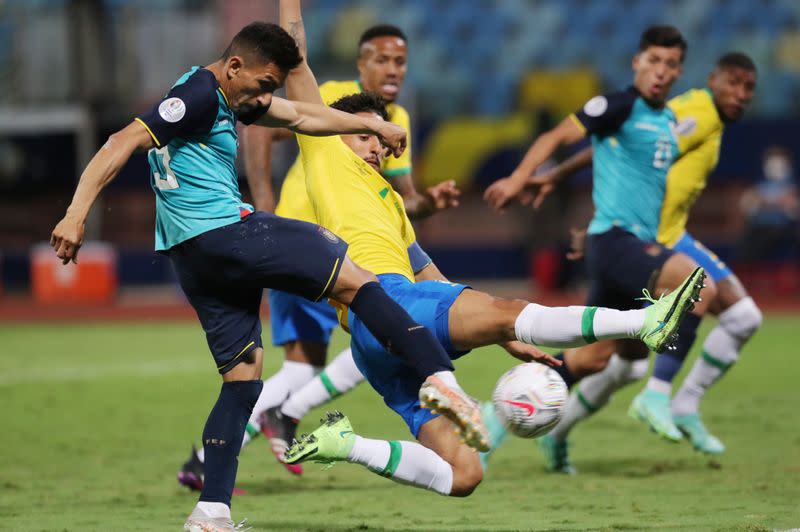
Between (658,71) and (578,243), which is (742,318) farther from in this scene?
(658,71)

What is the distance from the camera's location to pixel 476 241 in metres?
21.4

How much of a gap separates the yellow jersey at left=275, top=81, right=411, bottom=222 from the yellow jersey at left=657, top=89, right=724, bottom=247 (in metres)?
1.81

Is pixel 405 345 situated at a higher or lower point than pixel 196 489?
higher

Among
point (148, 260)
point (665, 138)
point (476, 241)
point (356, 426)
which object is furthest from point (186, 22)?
point (665, 138)

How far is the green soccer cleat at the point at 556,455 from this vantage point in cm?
694

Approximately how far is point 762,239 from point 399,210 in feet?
48.8

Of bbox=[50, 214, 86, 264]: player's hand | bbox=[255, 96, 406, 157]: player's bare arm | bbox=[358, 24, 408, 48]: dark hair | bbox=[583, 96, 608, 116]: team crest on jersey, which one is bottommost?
bbox=[50, 214, 86, 264]: player's hand

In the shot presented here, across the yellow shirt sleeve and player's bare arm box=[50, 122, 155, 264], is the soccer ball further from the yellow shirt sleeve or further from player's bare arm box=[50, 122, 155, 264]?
the yellow shirt sleeve

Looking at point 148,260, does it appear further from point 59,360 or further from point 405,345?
point 405,345

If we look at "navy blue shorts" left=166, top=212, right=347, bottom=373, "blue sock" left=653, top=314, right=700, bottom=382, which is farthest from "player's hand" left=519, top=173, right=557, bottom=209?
"navy blue shorts" left=166, top=212, right=347, bottom=373

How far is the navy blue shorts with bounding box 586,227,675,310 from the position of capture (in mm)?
6785

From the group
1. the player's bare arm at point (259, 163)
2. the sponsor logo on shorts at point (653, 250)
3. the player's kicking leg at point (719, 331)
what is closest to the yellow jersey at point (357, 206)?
the player's bare arm at point (259, 163)

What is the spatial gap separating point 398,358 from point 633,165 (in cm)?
289

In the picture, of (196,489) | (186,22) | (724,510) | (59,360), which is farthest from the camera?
(186,22)
